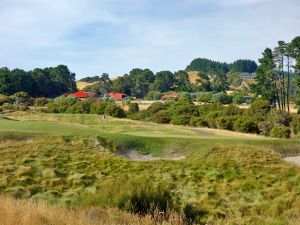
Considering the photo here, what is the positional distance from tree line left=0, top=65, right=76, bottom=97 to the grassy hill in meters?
93.1

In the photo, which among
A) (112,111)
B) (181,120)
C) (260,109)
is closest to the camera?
(181,120)

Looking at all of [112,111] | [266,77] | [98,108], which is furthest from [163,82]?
[112,111]

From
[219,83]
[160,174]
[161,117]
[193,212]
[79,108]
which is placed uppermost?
[219,83]

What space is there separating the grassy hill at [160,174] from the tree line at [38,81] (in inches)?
3666

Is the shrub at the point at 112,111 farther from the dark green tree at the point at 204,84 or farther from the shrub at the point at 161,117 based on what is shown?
the dark green tree at the point at 204,84

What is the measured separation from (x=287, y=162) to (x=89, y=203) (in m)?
16.3

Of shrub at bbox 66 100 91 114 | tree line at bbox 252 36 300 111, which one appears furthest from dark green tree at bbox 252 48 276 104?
shrub at bbox 66 100 91 114

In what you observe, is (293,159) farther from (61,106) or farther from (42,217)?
(61,106)

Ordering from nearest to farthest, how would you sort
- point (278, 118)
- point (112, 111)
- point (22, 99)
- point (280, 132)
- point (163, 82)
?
point (280, 132) → point (278, 118) → point (112, 111) → point (22, 99) → point (163, 82)

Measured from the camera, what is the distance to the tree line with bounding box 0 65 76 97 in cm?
12131

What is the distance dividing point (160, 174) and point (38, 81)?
120 meters

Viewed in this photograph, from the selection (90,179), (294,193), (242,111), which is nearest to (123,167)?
(90,179)

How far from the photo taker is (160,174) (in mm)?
21469

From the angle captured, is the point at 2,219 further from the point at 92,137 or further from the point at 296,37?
the point at 296,37
